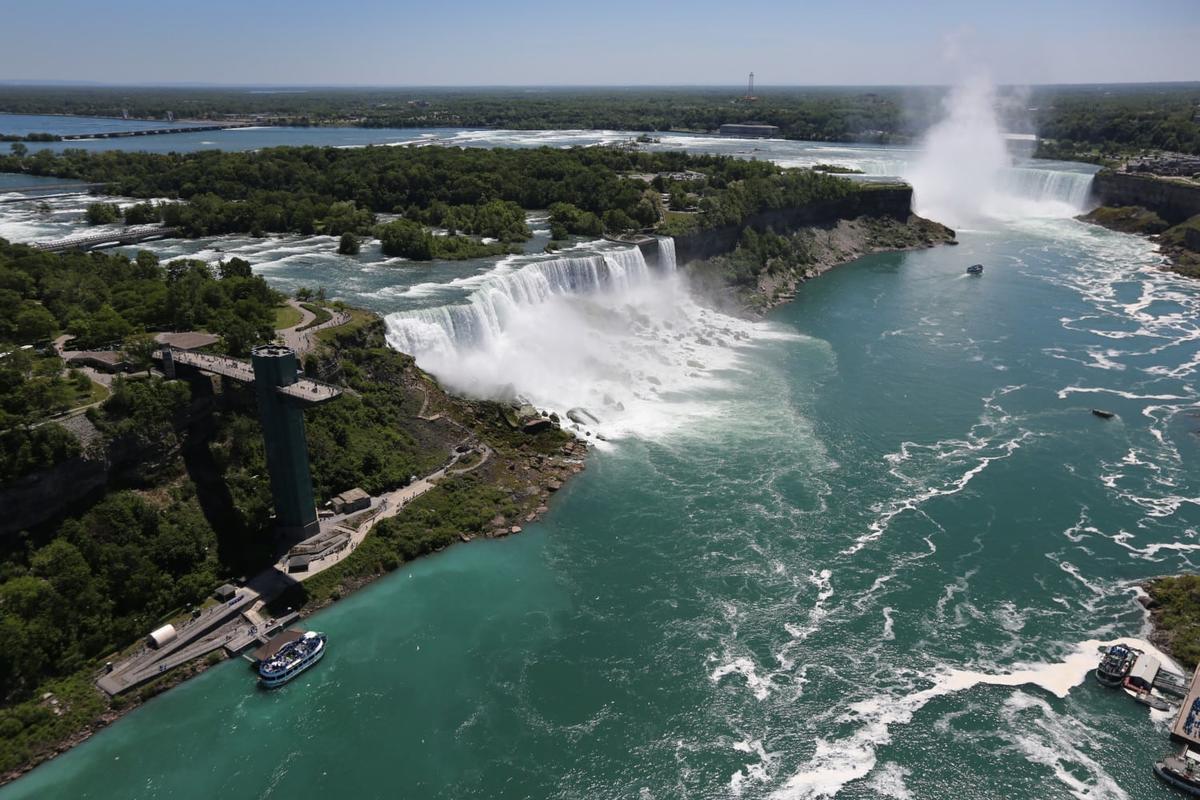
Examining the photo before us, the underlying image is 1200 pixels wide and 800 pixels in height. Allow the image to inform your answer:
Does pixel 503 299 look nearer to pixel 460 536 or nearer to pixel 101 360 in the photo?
pixel 460 536

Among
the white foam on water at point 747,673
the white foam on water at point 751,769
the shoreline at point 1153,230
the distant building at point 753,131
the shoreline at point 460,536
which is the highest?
the distant building at point 753,131

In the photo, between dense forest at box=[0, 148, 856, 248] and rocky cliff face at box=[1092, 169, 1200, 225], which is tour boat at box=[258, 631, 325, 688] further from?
rocky cliff face at box=[1092, 169, 1200, 225]

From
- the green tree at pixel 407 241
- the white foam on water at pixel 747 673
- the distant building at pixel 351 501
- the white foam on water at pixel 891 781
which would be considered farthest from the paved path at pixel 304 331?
the white foam on water at pixel 891 781

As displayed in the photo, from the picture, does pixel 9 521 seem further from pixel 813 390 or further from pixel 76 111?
pixel 76 111

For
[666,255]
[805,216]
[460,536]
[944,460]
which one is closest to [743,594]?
[460,536]

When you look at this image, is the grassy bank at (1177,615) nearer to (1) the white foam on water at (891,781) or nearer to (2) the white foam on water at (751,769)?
(1) the white foam on water at (891,781)
